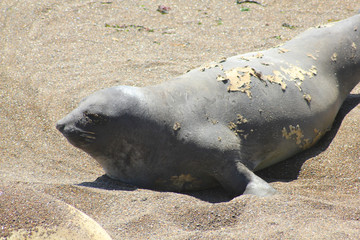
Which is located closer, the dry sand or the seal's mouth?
the dry sand

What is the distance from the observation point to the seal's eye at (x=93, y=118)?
341 centimetres

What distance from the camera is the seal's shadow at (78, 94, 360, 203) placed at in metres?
Result: 3.55

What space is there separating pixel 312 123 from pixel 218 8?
146 inches

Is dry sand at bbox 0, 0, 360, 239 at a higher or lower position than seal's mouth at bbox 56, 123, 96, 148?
lower

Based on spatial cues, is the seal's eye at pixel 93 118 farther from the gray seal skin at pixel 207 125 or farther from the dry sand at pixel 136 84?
the dry sand at pixel 136 84

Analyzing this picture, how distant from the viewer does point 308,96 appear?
413 cm

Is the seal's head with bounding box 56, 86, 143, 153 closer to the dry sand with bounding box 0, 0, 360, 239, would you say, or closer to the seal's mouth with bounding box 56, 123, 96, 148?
the seal's mouth with bounding box 56, 123, 96, 148

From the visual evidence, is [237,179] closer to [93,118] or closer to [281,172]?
[281,172]

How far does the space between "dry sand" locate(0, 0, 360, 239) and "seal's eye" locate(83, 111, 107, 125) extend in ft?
1.47

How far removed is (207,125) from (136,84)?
5.58ft

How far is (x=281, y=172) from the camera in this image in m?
3.97

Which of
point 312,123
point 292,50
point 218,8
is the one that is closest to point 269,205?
point 312,123

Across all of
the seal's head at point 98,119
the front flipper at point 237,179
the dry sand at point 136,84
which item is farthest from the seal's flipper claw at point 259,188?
the seal's head at point 98,119

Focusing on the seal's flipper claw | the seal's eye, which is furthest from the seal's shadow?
the seal's eye
